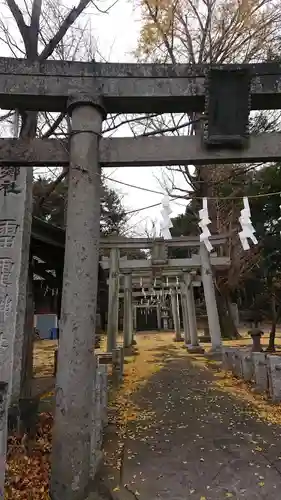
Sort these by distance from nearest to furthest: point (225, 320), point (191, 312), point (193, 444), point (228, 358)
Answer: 1. point (193, 444)
2. point (228, 358)
3. point (191, 312)
4. point (225, 320)

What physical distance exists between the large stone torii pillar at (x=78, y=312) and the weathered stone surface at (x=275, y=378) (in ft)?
15.2

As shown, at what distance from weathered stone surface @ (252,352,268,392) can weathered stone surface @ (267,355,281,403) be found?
0.56m

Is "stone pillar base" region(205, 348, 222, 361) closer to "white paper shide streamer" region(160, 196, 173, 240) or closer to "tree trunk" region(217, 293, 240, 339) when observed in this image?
"white paper shide streamer" region(160, 196, 173, 240)

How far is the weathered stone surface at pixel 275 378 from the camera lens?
7355 mm

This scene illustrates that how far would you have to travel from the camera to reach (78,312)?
414 centimetres

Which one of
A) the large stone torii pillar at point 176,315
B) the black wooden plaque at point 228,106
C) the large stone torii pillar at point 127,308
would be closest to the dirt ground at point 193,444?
the black wooden plaque at point 228,106

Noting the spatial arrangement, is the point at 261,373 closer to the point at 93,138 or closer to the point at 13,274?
the point at 13,274

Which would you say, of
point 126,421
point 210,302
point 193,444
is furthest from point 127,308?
point 193,444

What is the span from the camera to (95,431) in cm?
446

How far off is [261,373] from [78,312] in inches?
229

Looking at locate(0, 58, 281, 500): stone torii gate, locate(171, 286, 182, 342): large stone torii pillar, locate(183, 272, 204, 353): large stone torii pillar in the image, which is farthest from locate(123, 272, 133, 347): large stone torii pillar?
locate(0, 58, 281, 500): stone torii gate

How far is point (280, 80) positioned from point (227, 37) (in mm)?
9737

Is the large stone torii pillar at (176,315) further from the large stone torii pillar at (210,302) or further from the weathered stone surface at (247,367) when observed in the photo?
the weathered stone surface at (247,367)

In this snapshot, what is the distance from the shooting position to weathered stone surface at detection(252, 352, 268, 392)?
27.0ft
